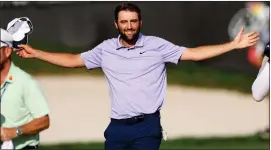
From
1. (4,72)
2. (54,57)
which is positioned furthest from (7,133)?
(54,57)

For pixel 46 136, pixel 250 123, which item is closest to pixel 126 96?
pixel 46 136

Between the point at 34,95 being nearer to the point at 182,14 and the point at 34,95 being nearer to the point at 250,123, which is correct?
the point at 250,123

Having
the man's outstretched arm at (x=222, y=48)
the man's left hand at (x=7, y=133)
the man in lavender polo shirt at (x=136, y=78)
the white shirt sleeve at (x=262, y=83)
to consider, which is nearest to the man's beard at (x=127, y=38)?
the man in lavender polo shirt at (x=136, y=78)

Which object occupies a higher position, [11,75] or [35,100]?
[11,75]

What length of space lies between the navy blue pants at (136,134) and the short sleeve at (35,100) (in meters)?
1.05

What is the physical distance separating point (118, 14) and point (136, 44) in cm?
30

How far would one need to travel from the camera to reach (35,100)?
6074 millimetres

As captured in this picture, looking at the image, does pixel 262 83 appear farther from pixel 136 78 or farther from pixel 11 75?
pixel 11 75

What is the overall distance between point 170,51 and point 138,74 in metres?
0.31

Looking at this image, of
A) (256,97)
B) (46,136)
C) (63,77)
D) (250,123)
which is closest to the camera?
(256,97)

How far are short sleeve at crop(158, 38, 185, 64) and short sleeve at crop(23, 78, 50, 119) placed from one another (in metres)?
1.28

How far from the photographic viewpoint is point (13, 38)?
635 centimetres

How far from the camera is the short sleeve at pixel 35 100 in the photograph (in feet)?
19.8

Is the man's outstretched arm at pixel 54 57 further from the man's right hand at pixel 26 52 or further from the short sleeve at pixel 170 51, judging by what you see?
the short sleeve at pixel 170 51
